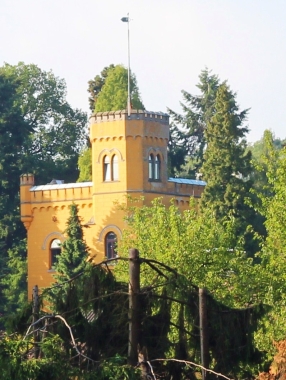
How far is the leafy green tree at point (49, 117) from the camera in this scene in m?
76.7

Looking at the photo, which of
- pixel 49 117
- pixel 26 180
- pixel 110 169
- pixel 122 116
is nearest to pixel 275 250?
pixel 110 169

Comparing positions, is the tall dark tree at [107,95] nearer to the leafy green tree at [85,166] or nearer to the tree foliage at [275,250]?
the leafy green tree at [85,166]

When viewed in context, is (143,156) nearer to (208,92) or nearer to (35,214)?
(35,214)

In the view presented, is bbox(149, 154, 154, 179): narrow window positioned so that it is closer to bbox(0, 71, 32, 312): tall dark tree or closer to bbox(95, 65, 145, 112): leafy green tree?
bbox(0, 71, 32, 312): tall dark tree

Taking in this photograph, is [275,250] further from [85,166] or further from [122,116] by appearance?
[85,166]

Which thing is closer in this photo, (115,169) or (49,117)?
(115,169)

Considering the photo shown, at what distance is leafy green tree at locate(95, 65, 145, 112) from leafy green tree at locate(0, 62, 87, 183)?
4.16 metres

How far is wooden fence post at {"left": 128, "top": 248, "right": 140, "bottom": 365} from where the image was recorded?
18547mm

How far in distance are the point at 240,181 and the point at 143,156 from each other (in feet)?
13.0

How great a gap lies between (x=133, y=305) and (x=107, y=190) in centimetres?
3956

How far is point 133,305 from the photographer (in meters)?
18.9

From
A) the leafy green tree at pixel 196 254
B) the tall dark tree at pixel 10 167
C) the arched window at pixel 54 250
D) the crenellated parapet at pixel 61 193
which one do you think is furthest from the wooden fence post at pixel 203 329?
the tall dark tree at pixel 10 167

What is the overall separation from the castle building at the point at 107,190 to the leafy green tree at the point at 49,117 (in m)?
14.5

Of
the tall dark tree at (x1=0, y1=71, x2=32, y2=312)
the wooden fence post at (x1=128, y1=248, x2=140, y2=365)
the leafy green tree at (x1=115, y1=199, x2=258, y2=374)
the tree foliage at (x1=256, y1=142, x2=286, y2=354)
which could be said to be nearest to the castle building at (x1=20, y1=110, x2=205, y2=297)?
the tall dark tree at (x1=0, y1=71, x2=32, y2=312)
